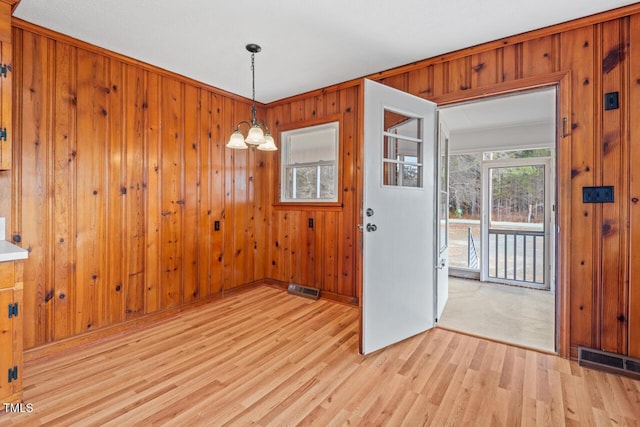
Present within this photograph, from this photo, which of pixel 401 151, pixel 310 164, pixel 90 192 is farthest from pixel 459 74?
pixel 90 192

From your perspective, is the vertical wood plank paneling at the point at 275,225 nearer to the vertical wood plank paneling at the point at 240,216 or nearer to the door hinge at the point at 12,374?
the vertical wood plank paneling at the point at 240,216

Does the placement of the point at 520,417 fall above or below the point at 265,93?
below

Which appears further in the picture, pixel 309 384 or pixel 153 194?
pixel 153 194

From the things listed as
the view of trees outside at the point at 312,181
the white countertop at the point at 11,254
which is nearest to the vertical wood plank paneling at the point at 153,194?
the white countertop at the point at 11,254

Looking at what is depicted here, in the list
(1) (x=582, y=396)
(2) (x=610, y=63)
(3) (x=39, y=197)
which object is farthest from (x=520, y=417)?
(3) (x=39, y=197)

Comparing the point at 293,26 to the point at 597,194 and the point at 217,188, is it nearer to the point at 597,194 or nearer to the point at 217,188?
the point at 217,188

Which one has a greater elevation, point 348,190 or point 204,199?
point 348,190

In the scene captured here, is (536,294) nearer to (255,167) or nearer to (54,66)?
(255,167)

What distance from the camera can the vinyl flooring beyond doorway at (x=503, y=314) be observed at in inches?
105

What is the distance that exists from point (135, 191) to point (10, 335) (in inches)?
57.7

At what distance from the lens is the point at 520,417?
165 cm

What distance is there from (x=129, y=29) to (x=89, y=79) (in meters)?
0.61

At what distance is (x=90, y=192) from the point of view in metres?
2.57

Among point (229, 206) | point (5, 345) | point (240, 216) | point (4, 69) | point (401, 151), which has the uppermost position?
point (4, 69)
